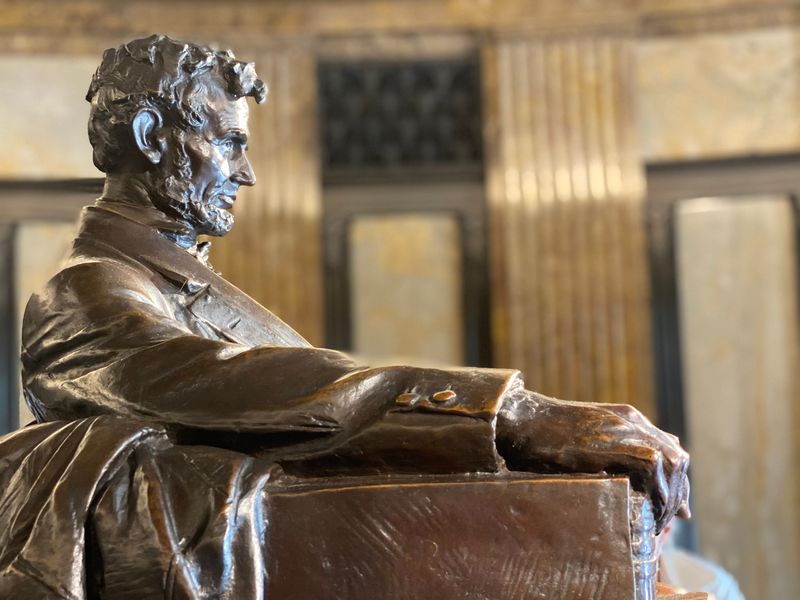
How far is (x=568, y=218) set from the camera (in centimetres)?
625

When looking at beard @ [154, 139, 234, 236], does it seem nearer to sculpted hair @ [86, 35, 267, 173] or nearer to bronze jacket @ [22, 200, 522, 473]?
sculpted hair @ [86, 35, 267, 173]

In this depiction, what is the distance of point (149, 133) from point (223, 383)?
575 mm

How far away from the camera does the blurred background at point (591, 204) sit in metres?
6.14

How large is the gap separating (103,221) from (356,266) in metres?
4.41

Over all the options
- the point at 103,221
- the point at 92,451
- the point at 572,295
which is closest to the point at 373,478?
the point at 92,451

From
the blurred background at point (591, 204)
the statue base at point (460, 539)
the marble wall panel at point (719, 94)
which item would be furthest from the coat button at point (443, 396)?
the marble wall panel at point (719, 94)

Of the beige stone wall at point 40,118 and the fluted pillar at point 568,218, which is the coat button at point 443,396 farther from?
the beige stone wall at point 40,118

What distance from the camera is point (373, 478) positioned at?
66.2 inches

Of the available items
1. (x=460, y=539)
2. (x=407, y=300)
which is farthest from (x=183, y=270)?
(x=407, y=300)

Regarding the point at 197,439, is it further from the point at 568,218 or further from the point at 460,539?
the point at 568,218

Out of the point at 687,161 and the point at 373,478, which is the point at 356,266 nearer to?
the point at 687,161

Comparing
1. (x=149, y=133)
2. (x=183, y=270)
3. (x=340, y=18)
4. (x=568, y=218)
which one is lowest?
(x=183, y=270)

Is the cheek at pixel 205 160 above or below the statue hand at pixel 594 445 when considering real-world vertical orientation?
above

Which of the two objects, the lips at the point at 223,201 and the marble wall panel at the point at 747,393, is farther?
the marble wall panel at the point at 747,393
